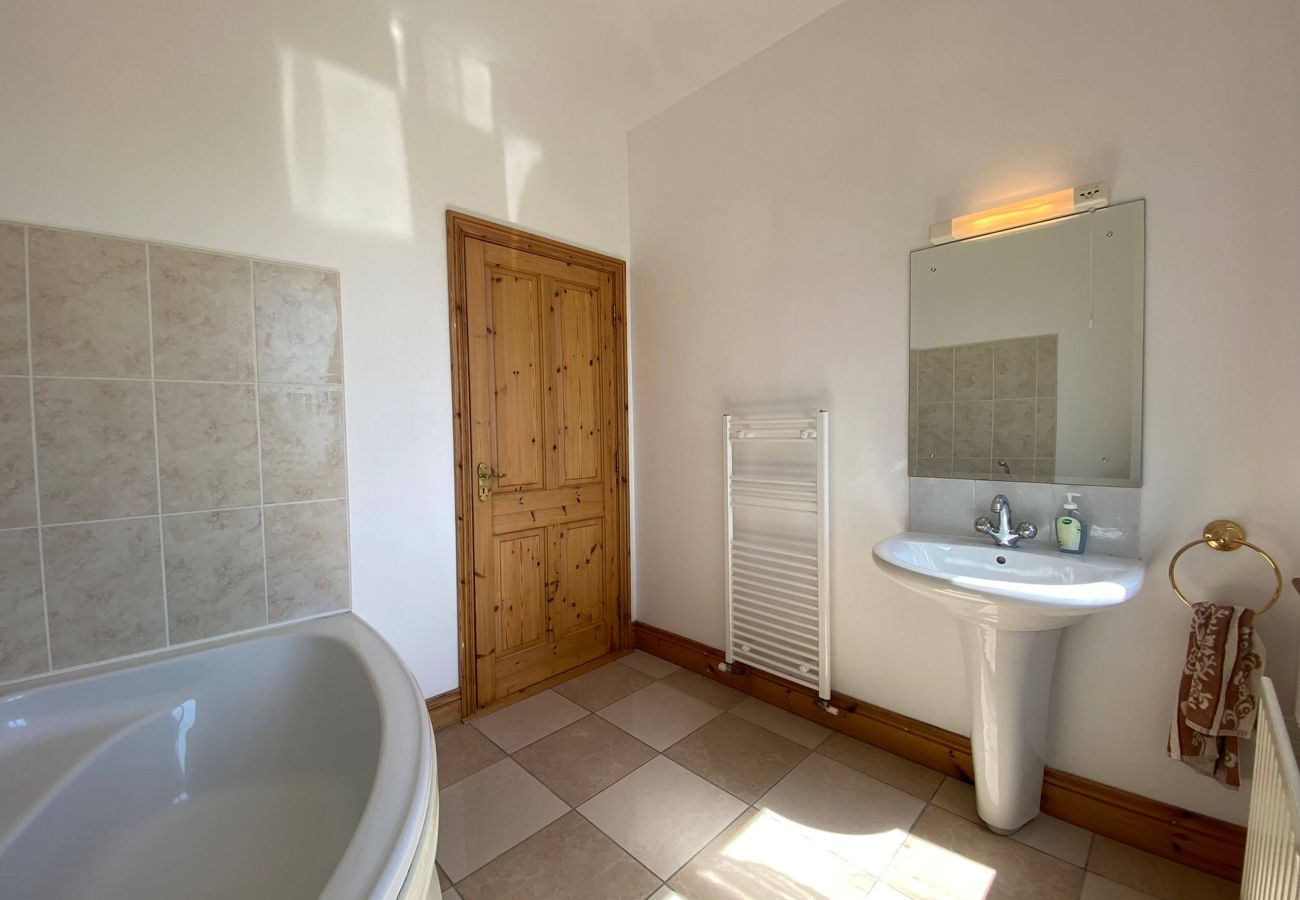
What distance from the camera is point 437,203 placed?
83.8 inches

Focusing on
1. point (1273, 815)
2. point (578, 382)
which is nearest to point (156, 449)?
point (578, 382)

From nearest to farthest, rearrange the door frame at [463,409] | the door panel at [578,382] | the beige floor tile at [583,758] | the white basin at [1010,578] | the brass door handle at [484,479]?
the white basin at [1010,578] → the beige floor tile at [583,758] → the door frame at [463,409] → the brass door handle at [484,479] → the door panel at [578,382]

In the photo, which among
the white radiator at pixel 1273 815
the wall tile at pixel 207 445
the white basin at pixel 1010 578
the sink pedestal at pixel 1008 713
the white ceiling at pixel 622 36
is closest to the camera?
the white radiator at pixel 1273 815

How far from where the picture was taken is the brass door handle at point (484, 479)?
2.29 meters

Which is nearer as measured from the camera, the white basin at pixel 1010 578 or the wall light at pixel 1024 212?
the white basin at pixel 1010 578

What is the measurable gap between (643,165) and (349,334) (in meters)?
1.69

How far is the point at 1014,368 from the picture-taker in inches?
65.9

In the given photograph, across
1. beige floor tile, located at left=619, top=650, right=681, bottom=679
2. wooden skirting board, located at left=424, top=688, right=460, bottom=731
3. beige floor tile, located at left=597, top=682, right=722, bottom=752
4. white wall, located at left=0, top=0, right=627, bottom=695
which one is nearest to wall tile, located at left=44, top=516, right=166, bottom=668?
white wall, located at left=0, top=0, right=627, bottom=695

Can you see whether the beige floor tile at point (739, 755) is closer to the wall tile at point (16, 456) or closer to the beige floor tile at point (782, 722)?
the beige floor tile at point (782, 722)

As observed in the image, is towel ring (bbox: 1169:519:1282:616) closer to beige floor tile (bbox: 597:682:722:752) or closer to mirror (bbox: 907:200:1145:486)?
mirror (bbox: 907:200:1145:486)

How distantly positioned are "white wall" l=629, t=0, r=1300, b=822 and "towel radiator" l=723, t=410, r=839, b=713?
80mm

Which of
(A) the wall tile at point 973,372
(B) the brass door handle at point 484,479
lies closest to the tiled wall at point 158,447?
(B) the brass door handle at point 484,479

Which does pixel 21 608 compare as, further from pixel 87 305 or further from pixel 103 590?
pixel 87 305

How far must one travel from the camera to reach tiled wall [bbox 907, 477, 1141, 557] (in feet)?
4.88
